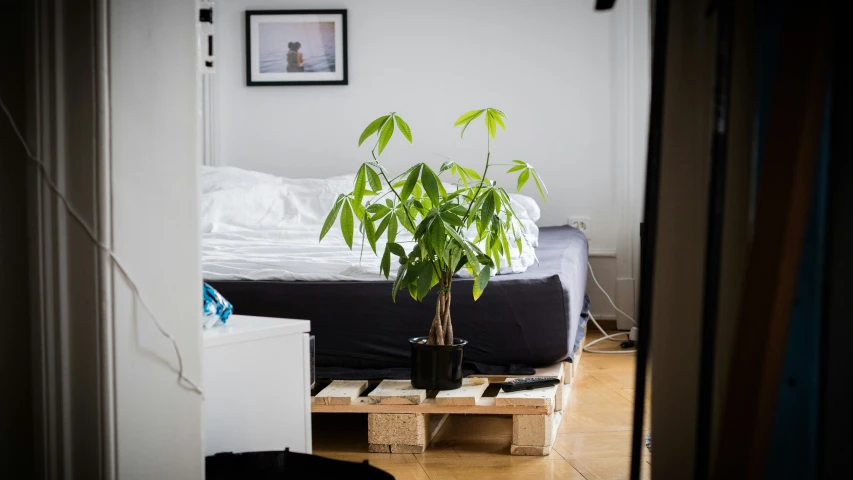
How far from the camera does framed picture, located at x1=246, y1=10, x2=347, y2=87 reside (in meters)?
4.25

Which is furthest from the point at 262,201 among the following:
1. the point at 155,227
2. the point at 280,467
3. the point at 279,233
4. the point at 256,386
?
the point at 155,227

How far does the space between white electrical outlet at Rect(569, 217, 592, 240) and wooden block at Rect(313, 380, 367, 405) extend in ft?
7.39

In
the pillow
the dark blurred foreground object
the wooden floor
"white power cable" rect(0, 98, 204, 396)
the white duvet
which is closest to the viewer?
"white power cable" rect(0, 98, 204, 396)

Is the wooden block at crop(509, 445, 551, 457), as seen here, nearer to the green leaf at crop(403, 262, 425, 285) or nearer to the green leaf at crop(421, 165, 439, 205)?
the green leaf at crop(403, 262, 425, 285)

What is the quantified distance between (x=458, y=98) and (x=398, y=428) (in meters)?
2.51

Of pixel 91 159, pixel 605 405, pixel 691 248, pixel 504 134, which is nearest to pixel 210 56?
pixel 91 159

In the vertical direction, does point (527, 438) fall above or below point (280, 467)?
below

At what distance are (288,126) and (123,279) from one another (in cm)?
347

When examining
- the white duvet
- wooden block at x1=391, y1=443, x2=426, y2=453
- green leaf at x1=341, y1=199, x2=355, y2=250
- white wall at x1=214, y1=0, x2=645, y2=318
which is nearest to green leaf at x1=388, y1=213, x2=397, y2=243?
green leaf at x1=341, y1=199, x2=355, y2=250

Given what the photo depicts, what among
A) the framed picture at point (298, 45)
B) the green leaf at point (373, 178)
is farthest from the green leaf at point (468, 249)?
the framed picture at point (298, 45)

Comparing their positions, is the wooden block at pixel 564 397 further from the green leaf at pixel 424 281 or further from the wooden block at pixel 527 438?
the green leaf at pixel 424 281

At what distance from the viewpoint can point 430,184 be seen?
198 cm

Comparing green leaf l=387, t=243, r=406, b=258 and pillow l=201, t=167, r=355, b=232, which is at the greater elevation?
pillow l=201, t=167, r=355, b=232

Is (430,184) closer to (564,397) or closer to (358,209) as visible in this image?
(358,209)
